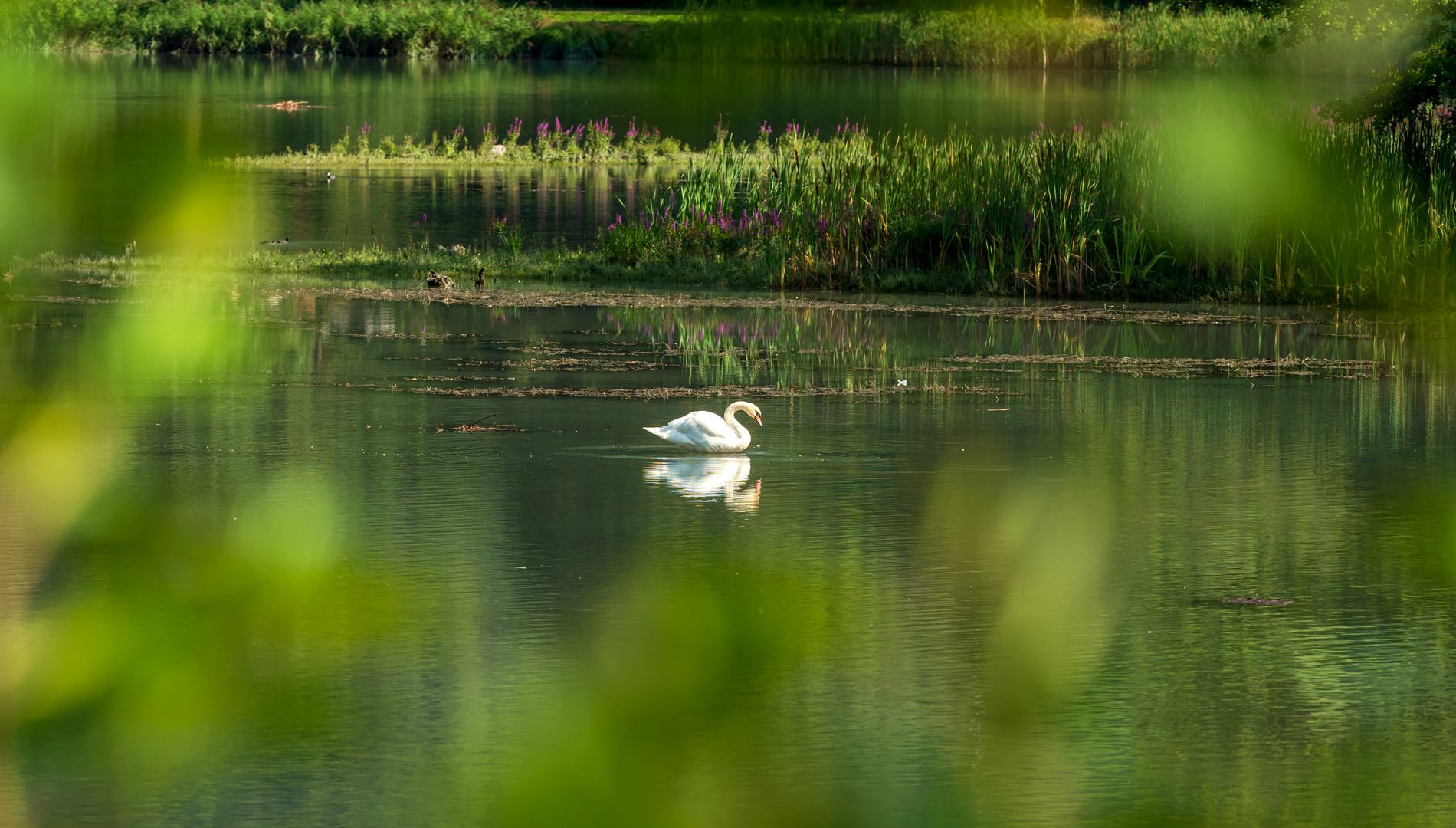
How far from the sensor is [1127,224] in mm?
24188

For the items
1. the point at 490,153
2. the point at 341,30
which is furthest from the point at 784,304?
the point at 341,30

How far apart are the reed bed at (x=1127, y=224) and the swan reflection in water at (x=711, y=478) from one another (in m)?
10.1

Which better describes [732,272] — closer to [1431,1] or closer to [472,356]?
[472,356]

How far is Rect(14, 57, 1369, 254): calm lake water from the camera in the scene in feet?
25.7

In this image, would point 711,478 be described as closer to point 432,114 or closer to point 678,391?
point 678,391

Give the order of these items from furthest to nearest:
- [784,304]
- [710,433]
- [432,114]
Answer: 1. [432,114]
2. [784,304]
3. [710,433]

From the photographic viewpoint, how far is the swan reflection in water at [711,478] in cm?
1326

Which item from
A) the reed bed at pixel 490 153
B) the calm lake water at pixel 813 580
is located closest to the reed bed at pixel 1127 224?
the calm lake water at pixel 813 580

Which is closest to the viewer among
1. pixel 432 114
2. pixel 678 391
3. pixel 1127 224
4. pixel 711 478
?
pixel 711 478

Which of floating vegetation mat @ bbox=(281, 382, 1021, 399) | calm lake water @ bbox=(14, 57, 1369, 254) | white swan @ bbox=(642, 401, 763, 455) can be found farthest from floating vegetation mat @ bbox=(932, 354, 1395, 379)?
white swan @ bbox=(642, 401, 763, 455)

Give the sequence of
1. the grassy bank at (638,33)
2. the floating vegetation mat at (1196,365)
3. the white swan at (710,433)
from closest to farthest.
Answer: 1. the grassy bank at (638,33)
2. the white swan at (710,433)
3. the floating vegetation mat at (1196,365)

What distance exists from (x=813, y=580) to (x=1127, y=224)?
1389 cm

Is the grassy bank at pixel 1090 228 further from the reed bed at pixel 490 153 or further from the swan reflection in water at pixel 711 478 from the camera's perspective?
the reed bed at pixel 490 153

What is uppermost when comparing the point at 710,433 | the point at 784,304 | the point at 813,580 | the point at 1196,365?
the point at 784,304
